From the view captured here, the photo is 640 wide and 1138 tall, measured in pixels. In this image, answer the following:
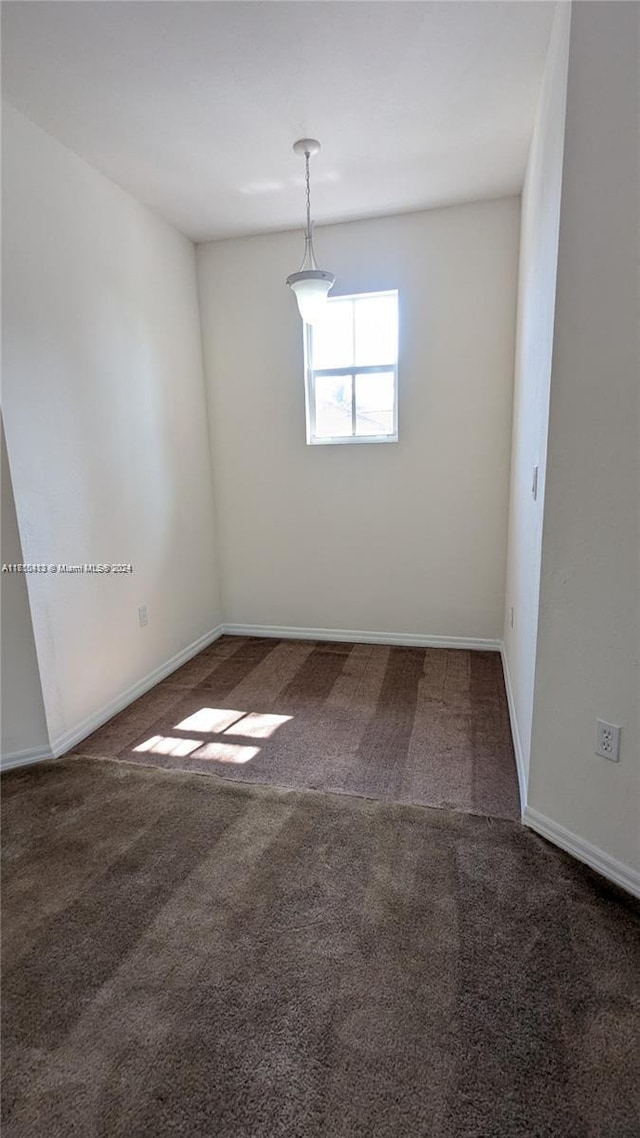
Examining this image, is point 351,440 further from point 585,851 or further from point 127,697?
point 585,851

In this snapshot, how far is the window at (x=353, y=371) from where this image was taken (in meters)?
3.47

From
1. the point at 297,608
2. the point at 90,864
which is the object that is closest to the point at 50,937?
the point at 90,864

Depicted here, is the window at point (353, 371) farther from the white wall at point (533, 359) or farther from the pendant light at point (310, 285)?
the pendant light at point (310, 285)

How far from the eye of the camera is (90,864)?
5.97 feet

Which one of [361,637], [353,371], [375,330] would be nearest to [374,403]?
[353,371]

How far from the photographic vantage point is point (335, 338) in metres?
3.58

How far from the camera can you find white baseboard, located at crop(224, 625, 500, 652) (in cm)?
366

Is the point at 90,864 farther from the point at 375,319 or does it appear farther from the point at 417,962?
the point at 375,319

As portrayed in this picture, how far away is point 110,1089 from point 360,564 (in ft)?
9.73

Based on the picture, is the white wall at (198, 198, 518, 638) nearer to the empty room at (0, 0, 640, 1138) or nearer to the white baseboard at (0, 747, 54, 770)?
the empty room at (0, 0, 640, 1138)

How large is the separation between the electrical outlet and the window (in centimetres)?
236

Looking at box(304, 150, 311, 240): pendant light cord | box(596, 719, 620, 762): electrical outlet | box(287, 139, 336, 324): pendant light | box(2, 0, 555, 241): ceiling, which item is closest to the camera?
box(596, 719, 620, 762): electrical outlet

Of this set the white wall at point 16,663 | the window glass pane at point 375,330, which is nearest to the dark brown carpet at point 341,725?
the white wall at point 16,663

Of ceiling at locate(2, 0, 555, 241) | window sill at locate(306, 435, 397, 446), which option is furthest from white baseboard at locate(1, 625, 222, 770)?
ceiling at locate(2, 0, 555, 241)
